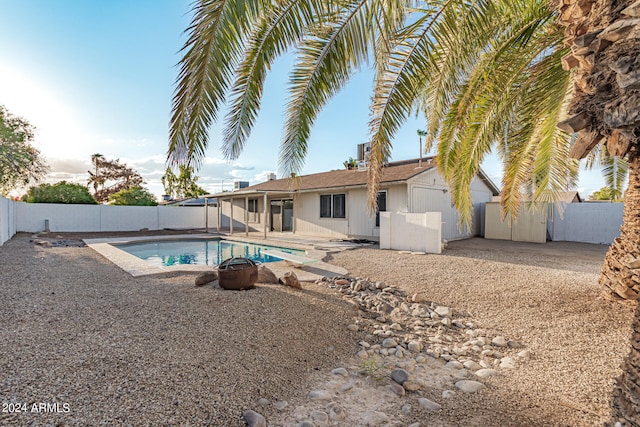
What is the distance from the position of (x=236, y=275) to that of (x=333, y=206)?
10.8 m

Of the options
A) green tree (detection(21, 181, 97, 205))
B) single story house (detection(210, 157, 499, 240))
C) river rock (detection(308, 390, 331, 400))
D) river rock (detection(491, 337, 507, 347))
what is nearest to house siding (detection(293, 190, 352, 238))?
single story house (detection(210, 157, 499, 240))

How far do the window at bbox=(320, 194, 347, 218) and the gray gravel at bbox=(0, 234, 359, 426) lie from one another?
9717 millimetres

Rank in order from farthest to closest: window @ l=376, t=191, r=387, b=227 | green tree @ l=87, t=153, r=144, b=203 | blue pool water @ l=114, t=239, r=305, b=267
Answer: green tree @ l=87, t=153, r=144, b=203 < window @ l=376, t=191, r=387, b=227 < blue pool water @ l=114, t=239, r=305, b=267

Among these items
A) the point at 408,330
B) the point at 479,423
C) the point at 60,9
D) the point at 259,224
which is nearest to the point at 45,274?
the point at 60,9

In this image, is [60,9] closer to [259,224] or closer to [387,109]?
[387,109]

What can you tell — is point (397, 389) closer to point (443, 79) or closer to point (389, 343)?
point (389, 343)

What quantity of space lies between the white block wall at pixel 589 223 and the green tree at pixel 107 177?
36.4 meters

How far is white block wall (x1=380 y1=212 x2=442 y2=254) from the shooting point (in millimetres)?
10289

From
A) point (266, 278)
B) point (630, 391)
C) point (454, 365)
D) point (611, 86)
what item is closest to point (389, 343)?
point (454, 365)

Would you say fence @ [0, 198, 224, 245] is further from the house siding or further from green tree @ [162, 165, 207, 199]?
green tree @ [162, 165, 207, 199]

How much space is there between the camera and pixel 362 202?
14258mm

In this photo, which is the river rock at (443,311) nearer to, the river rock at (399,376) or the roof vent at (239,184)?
the river rock at (399,376)

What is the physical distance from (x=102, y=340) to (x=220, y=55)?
10.7 feet

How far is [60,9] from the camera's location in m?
5.66
